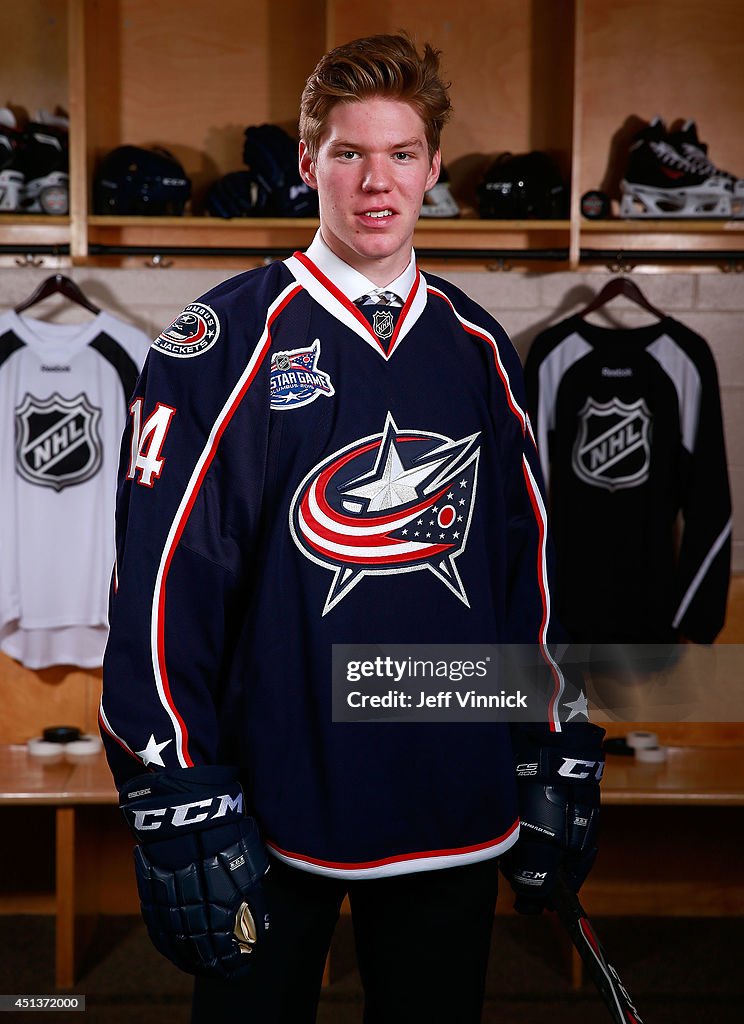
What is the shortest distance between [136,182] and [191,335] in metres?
1.59

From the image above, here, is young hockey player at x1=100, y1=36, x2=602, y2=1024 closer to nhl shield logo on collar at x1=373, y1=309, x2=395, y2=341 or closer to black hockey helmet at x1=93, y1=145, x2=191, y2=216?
nhl shield logo on collar at x1=373, y1=309, x2=395, y2=341

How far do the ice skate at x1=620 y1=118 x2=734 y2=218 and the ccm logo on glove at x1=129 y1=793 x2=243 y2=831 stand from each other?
2.01 metres

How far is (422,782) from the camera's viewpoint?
987 millimetres

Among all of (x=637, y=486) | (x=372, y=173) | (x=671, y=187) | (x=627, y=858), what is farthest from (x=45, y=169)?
(x=627, y=858)

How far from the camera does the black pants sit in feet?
3.20

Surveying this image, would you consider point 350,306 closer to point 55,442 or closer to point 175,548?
point 175,548

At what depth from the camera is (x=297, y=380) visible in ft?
3.21

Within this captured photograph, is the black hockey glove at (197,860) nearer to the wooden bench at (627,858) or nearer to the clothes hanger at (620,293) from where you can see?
the wooden bench at (627,858)

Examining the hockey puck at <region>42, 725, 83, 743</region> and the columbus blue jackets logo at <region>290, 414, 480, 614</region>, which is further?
the hockey puck at <region>42, 725, 83, 743</region>

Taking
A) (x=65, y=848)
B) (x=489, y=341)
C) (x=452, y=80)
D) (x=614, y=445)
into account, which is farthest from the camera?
(x=452, y=80)

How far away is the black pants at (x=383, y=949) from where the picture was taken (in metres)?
0.98

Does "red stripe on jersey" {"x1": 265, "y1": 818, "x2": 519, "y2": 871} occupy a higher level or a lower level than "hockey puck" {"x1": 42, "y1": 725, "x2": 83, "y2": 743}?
higher

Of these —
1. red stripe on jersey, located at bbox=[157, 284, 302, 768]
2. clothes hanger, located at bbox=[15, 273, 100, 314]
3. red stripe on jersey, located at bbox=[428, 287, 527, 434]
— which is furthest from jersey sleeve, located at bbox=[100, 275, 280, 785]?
clothes hanger, located at bbox=[15, 273, 100, 314]

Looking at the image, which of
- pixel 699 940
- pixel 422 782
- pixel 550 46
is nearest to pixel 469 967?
pixel 422 782
